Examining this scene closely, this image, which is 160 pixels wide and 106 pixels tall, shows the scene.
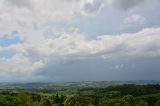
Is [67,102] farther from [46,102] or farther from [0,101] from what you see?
[0,101]

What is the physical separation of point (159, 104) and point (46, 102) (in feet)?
199

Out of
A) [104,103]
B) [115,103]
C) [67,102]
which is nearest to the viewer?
→ [67,102]

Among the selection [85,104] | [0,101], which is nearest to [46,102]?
[85,104]

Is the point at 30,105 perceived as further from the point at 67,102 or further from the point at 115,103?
the point at 115,103

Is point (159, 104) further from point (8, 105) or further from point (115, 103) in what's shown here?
point (8, 105)

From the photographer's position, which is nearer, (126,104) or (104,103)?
(126,104)

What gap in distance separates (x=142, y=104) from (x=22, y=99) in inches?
2530

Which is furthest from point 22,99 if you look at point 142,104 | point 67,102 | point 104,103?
point 142,104

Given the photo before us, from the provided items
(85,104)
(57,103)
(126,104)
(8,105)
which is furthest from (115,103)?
(8,105)

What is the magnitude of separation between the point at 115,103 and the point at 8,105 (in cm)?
5869

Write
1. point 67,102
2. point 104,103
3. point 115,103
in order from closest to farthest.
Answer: point 67,102
point 115,103
point 104,103

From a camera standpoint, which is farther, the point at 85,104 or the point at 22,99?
the point at 22,99

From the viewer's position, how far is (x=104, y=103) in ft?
619

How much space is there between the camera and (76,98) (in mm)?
164750
